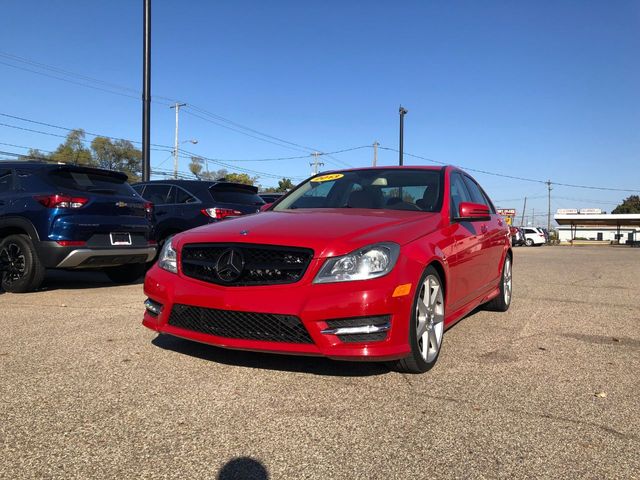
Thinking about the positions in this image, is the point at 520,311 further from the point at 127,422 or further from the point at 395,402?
the point at 127,422

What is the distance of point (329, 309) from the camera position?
3.08 metres

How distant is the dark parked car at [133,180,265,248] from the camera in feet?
28.4

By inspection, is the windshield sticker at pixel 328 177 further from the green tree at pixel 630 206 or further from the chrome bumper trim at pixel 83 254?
the green tree at pixel 630 206

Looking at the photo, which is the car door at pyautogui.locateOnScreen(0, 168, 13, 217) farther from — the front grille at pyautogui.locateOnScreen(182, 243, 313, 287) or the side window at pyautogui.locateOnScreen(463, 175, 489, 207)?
the side window at pyautogui.locateOnScreen(463, 175, 489, 207)

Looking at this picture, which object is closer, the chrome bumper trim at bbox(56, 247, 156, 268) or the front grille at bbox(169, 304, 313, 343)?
the front grille at bbox(169, 304, 313, 343)

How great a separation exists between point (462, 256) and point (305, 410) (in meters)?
2.11

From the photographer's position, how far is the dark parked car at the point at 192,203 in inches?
341

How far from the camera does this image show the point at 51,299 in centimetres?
623

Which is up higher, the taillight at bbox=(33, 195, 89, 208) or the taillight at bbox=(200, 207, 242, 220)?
the taillight at bbox=(33, 195, 89, 208)

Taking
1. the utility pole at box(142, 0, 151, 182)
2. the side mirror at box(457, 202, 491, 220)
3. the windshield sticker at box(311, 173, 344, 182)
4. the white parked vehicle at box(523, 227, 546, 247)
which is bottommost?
the white parked vehicle at box(523, 227, 546, 247)

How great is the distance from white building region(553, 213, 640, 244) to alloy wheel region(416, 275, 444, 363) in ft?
190

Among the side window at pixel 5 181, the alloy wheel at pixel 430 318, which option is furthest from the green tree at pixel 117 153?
the alloy wheel at pixel 430 318

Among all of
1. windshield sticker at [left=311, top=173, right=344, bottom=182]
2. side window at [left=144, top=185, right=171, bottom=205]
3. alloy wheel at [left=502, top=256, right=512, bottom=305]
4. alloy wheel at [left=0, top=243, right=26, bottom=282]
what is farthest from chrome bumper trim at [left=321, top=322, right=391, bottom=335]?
side window at [left=144, top=185, right=171, bottom=205]

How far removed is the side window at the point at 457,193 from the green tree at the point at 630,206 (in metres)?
110
